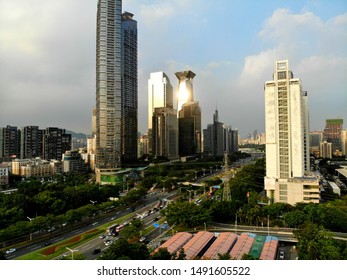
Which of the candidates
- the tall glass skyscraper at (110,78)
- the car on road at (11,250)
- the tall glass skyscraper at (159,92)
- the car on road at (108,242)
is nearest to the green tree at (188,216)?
the car on road at (108,242)

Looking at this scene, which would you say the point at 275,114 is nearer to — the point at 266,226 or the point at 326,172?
the point at 266,226

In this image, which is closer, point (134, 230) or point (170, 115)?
point (134, 230)

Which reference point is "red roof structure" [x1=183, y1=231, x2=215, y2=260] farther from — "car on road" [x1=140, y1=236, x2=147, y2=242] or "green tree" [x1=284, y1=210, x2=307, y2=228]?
"green tree" [x1=284, y1=210, x2=307, y2=228]

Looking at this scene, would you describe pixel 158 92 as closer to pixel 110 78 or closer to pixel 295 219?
pixel 110 78

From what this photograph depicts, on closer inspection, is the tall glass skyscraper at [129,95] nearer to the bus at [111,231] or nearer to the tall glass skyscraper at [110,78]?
the tall glass skyscraper at [110,78]

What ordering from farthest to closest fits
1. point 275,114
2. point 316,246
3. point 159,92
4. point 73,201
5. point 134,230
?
1. point 159,92
2. point 275,114
3. point 73,201
4. point 134,230
5. point 316,246

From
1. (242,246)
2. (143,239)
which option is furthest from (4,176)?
(242,246)

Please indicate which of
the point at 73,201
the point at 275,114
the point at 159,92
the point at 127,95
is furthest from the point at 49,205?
the point at 159,92

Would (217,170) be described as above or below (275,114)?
below
